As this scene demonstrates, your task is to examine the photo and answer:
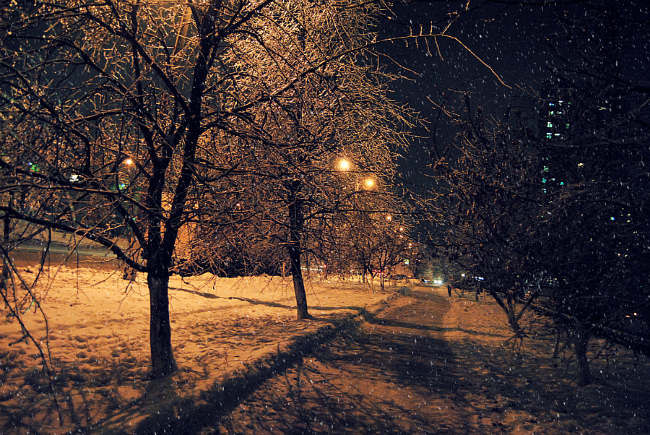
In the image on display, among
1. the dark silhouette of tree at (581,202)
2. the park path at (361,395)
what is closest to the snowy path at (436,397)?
the park path at (361,395)

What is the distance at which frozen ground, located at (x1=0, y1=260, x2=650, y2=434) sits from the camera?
548 cm

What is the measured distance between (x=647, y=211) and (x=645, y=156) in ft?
2.25

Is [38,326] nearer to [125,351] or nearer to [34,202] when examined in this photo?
[125,351]

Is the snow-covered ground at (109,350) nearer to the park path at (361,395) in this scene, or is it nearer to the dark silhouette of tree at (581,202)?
the park path at (361,395)

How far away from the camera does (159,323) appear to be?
262 inches

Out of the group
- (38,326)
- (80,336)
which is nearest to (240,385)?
(80,336)

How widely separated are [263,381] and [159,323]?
7.20 feet

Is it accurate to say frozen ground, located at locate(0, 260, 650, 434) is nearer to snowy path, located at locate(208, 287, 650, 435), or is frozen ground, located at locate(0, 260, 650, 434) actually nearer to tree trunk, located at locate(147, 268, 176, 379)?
snowy path, located at locate(208, 287, 650, 435)

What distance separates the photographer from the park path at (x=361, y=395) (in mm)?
5941

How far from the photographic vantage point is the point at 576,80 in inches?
239

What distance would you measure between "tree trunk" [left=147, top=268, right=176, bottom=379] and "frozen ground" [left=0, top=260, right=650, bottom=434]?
0.29m

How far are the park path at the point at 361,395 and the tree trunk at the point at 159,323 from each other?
1531 mm

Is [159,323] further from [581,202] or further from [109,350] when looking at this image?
[581,202]

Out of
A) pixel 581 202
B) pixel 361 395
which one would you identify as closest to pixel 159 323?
pixel 361 395
